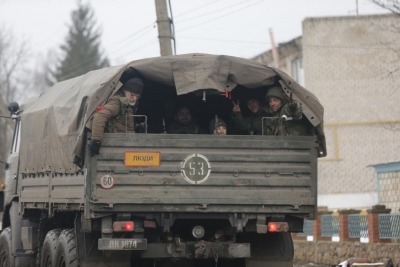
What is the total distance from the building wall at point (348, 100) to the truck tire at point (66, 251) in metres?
28.7

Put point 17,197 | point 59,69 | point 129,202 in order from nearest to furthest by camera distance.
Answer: point 129,202
point 17,197
point 59,69

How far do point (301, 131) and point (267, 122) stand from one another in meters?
0.53

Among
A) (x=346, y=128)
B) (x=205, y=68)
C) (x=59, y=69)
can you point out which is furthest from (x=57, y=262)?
(x=59, y=69)

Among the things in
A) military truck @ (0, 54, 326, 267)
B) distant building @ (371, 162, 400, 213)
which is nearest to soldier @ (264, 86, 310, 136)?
military truck @ (0, 54, 326, 267)

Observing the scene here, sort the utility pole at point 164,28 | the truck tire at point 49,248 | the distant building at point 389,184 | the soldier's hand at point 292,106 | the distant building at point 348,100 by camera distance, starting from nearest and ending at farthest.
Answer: the soldier's hand at point 292,106
the truck tire at point 49,248
the utility pole at point 164,28
the distant building at point 389,184
the distant building at point 348,100

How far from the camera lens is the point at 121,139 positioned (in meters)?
10.8

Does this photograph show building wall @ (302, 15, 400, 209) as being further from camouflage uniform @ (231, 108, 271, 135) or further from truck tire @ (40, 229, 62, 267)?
camouflage uniform @ (231, 108, 271, 135)

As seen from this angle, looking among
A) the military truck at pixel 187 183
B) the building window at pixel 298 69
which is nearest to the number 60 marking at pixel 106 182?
the military truck at pixel 187 183

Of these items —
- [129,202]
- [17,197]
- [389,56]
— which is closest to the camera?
[129,202]

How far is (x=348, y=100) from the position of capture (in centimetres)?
4069

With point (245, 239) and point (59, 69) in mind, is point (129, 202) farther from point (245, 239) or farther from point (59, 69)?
point (59, 69)

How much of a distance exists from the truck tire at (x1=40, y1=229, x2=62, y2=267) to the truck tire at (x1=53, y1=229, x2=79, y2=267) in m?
0.26

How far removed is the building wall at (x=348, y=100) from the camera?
132 feet

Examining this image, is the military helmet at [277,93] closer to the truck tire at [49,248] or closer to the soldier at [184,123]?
the soldier at [184,123]
